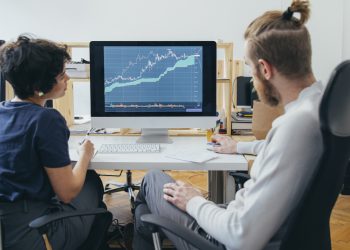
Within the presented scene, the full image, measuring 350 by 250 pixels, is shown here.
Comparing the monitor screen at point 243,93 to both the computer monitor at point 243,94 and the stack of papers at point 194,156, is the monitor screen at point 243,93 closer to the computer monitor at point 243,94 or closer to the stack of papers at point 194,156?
the computer monitor at point 243,94

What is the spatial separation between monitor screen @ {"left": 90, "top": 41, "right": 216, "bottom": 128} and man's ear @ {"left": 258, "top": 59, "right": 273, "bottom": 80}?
93 cm

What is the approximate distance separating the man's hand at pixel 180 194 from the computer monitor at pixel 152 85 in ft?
2.34

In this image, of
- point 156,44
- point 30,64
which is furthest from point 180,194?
point 156,44

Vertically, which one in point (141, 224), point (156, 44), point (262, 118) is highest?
point (156, 44)

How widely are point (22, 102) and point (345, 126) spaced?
3.59 ft

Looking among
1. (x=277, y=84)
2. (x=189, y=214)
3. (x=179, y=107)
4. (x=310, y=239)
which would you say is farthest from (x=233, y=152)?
(x=310, y=239)

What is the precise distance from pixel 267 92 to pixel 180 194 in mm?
453

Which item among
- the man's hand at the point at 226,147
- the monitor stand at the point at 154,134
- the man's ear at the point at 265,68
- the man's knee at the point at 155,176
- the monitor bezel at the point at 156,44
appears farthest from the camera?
the monitor stand at the point at 154,134

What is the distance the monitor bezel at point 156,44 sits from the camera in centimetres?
203

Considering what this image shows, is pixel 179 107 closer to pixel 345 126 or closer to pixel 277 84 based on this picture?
pixel 277 84

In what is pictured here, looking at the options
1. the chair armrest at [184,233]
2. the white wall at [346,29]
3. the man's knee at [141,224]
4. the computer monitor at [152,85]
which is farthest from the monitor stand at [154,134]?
the white wall at [346,29]

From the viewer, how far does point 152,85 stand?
6.79 ft

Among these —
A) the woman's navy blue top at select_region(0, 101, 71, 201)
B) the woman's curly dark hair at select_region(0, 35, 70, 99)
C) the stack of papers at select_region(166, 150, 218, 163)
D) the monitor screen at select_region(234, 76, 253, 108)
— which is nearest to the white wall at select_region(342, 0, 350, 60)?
the monitor screen at select_region(234, 76, 253, 108)

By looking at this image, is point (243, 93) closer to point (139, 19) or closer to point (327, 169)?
point (139, 19)
